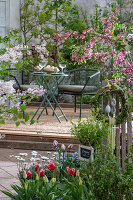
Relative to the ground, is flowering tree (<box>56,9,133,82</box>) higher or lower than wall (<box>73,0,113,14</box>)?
lower

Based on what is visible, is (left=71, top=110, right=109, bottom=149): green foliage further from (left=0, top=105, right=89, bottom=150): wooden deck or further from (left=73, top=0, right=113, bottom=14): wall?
(left=73, top=0, right=113, bottom=14): wall

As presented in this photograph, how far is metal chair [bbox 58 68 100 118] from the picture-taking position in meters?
5.27

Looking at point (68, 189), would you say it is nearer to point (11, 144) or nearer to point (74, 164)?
point (74, 164)

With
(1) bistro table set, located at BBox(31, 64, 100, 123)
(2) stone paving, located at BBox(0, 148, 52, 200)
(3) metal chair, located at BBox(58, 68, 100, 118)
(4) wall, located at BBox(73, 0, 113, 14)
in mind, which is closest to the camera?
(2) stone paving, located at BBox(0, 148, 52, 200)

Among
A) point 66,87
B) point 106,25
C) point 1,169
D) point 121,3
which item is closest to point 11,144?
point 1,169

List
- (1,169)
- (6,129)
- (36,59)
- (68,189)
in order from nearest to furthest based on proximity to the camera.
A: 1. (68,189)
2. (1,169)
3. (6,129)
4. (36,59)

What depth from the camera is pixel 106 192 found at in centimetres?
194

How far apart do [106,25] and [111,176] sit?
18.4 ft

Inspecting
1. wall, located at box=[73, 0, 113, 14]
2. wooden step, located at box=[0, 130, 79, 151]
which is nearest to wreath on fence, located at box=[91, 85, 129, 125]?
wooden step, located at box=[0, 130, 79, 151]

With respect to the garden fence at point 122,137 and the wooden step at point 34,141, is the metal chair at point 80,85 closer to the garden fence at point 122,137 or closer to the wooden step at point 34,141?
the wooden step at point 34,141

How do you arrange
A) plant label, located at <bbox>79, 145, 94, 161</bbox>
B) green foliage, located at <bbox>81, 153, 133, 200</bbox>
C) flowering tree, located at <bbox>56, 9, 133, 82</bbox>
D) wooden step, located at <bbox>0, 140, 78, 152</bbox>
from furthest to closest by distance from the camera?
1. flowering tree, located at <bbox>56, 9, 133, 82</bbox>
2. wooden step, located at <bbox>0, 140, 78, 152</bbox>
3. plant label, located at <bbox>79, 145, 94, 161</bbox>
4. green foliage, located at <bbox>81, 153, 133, 200</bbox>

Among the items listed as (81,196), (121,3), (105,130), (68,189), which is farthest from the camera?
(121,3)

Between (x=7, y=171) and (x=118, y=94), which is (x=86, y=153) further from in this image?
(x=7, y=171)

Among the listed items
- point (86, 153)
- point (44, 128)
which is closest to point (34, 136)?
point (44, 128)
